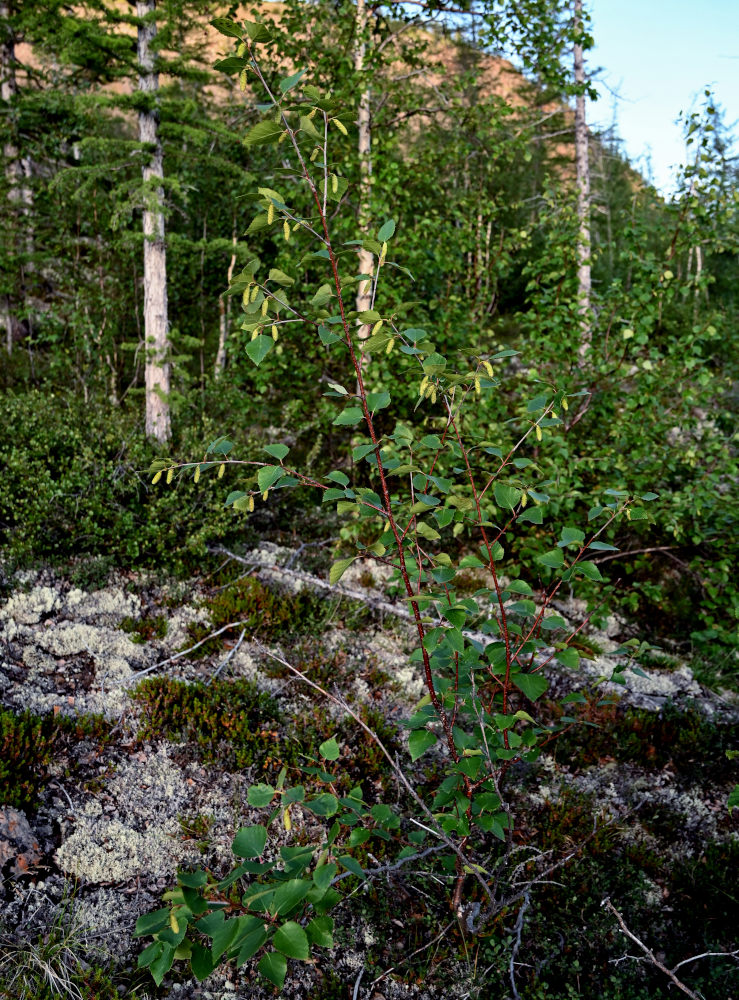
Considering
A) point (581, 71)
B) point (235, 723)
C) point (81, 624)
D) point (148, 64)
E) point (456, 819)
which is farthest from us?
point (581, 71)

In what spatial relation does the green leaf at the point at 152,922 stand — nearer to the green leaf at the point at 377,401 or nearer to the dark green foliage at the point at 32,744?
the green leaf at the point at 377,401

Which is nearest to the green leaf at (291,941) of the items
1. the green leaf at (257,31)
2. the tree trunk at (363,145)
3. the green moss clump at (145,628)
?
the green leaf at (257,31)

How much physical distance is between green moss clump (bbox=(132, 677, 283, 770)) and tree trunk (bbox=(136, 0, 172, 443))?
10.5ft

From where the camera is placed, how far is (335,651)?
180 inches

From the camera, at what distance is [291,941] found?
1.28 meters

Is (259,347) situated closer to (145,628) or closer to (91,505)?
(145,628)

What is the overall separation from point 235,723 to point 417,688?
4.46ft

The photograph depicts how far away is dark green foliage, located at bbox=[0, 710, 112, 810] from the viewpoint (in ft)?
10.4

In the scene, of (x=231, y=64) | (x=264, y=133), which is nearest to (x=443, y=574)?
(x=264, y=133)

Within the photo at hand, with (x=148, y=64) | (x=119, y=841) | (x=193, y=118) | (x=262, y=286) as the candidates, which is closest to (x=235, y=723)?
(x=119, y=841)

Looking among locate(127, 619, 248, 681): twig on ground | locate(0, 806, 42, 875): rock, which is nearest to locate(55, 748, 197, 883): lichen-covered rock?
locate(0, 806, 42, 875): rock

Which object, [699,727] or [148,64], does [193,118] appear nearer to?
[148,64]

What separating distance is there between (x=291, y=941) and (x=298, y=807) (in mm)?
2397

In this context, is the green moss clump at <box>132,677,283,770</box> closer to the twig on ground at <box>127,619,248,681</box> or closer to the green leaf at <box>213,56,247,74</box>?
the twig on ground at <box>127,619,248,681</box>
